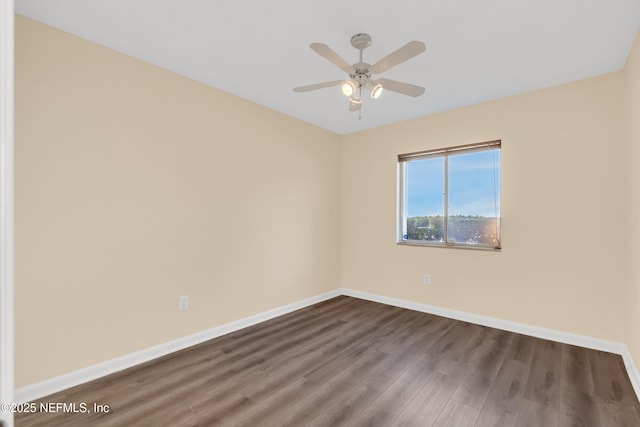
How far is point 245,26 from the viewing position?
79.9 inches

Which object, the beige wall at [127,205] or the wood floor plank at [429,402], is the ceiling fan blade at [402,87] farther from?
the wood floor plank at [429,402]

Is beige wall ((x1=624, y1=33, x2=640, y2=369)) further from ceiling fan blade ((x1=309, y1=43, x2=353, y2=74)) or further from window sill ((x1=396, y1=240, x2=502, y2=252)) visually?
ceiling fan blade ((x1=309, y1=43, x2=353, y2=74))

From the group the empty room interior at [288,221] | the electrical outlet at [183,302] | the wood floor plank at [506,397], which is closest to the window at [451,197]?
the empty room interior at [288,221]

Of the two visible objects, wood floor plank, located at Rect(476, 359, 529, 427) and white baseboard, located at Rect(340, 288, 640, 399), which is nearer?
wood floor plank, located at Rect(476, 359, 529, 427)

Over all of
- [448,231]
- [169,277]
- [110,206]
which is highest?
[110,206]

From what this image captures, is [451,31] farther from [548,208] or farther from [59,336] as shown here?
[59,336]

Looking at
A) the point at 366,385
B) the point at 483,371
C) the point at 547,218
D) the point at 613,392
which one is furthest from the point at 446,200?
the point at 366,385

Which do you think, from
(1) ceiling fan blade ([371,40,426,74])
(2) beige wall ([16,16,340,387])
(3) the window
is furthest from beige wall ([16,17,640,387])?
(1) ceiling fan blade ([371,40,426,74])

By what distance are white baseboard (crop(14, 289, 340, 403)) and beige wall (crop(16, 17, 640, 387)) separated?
6 cm

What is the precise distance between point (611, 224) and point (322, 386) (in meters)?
2.91

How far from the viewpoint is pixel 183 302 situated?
267 centimetres

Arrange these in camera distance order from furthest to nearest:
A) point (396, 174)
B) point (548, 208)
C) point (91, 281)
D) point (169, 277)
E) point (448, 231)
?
point (396, 174) → point (448, 231) → point (548, 208) → point (169, 277) → point (91, 281)

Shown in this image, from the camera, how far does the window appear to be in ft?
10.9

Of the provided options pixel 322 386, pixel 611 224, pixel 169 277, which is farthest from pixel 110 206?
pixel 611 224
